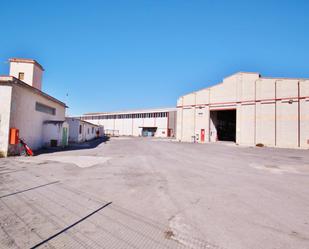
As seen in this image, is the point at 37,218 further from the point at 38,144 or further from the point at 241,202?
the point at 38,144

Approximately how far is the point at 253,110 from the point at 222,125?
13816mm

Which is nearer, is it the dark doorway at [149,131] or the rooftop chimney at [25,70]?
the rooftop chimney at [25,70]

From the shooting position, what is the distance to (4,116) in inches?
514

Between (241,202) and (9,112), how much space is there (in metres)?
15.2

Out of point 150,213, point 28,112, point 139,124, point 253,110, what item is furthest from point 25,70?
point 139,124

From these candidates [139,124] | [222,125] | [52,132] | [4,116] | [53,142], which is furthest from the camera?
[139,124]

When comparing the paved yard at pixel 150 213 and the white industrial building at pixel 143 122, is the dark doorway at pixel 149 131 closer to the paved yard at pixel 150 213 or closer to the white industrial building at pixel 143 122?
the white industrial building at pixel 143 122

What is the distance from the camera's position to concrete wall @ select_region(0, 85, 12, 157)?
12969mm

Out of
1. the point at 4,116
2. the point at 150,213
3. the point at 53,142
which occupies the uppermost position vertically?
the point at 4,116

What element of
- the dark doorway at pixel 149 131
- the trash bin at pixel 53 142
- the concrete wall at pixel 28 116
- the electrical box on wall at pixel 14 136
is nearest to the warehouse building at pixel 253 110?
the dark doorway at pixel 149 131

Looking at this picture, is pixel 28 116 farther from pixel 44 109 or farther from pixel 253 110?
pixel 253 110

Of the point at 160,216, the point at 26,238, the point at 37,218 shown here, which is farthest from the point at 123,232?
the point at 37,218

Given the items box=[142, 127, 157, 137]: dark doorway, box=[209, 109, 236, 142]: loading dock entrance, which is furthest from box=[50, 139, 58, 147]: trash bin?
box=[142, 127, 157, 137]: dark doorway

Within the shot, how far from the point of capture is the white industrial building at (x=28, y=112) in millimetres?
13075
